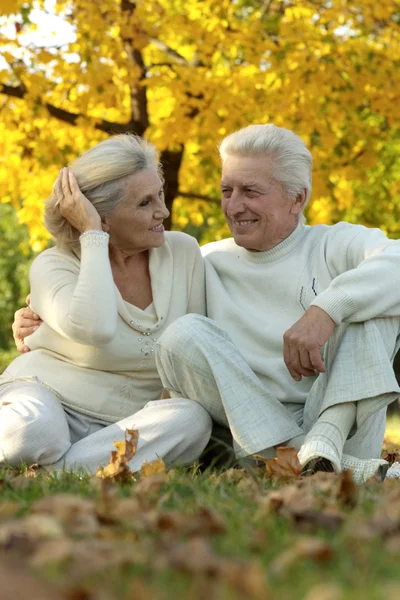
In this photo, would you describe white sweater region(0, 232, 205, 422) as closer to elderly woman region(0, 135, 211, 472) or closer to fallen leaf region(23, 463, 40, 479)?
elderly woman region(0, 135, 211, 472)

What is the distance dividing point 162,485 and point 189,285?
1580mm

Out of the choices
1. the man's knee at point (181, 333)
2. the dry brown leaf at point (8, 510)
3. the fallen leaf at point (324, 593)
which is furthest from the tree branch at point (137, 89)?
the fallen leaf at point (324, 593)

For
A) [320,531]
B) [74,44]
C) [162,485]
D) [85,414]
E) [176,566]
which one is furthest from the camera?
[74,44]

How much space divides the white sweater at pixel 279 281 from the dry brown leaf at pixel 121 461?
69 centimetres

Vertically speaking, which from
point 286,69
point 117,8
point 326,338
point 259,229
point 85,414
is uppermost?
point 117,8

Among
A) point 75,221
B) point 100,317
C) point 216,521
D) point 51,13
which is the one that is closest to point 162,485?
point 216,521

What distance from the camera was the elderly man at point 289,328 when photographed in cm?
343

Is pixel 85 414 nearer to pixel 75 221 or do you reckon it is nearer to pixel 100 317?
pixel 100 317

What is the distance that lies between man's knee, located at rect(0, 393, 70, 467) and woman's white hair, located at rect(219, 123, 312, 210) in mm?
1362

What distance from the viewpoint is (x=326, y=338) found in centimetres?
347

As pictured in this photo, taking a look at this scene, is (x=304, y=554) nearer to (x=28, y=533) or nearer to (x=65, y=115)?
(x=28, y=533)

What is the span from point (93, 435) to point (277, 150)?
4.70 ft

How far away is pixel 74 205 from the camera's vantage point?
12.8ft

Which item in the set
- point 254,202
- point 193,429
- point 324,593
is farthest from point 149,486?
point 254,202
